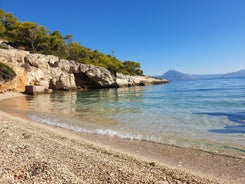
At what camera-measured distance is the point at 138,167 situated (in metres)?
4.33

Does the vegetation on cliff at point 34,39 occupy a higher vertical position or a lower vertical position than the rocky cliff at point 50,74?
higher

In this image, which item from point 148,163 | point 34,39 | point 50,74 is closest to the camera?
point 148,163

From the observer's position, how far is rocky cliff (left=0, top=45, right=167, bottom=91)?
104 ft

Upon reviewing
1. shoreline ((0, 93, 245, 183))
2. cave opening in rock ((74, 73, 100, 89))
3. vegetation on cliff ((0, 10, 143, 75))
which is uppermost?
vegetation on cliff ((0, 10, 143, 75))

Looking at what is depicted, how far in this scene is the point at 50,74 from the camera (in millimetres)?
39469

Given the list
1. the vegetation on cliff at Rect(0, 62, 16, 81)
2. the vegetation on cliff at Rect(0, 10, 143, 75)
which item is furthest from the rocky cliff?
the vegetation on cliff at Rect(0, 10, 143, 75)

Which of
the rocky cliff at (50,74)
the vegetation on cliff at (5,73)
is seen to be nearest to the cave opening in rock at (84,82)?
the rocky cliff at (50,74)

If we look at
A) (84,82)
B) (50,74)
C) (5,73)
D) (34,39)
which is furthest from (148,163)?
(34,39)

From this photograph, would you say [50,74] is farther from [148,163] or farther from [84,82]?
[148,163]

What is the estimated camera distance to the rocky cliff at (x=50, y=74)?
104 ft

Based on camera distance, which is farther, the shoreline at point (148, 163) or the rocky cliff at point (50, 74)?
the rocky cliff at point (50, 74)

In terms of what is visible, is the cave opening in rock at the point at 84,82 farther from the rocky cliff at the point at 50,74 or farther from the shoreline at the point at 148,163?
the shoreline at the point at 148,163

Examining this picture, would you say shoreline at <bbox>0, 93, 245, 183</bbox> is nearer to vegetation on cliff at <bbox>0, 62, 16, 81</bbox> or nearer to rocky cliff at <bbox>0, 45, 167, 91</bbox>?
vegetation on cliff at <bbox>0, 62, 16, 81</bbox>

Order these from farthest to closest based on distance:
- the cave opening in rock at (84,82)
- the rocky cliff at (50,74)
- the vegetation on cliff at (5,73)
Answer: the cave opening in rock at (84,82), the rocky cliff at (50,74), the vegetation on cliff at (5,73)
